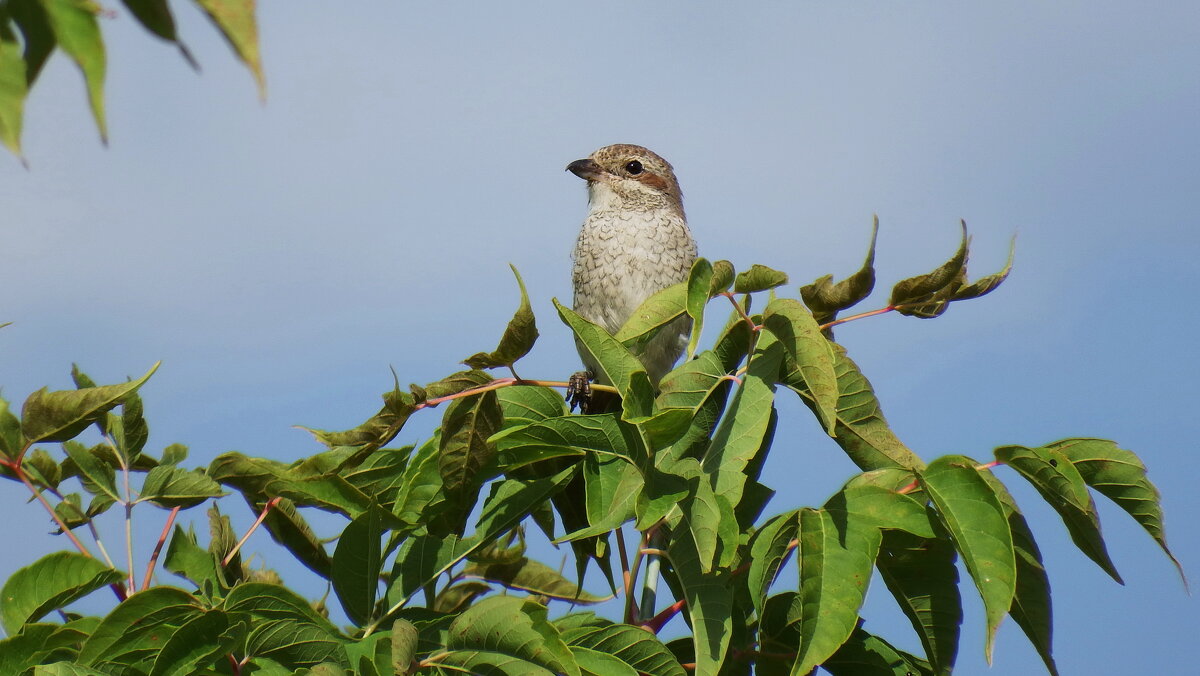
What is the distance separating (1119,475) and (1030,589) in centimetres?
32

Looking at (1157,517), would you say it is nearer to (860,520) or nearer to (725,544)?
(860,520)

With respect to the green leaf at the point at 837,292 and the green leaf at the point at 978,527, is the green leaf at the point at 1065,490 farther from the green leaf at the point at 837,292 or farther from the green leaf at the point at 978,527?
the green leaf at the point at 837,292

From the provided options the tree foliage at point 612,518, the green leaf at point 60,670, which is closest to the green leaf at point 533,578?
the tree foliage at point 612,518

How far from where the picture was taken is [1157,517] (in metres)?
2.45

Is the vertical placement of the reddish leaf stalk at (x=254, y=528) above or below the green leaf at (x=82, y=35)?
below

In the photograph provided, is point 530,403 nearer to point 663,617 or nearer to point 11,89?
point 663,617

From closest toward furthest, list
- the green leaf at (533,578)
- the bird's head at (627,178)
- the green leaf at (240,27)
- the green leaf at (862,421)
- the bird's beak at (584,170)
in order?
1. the green leaf at (240,27)
2. the green leaf at (862,421)
3. the green leaf at (533,578)
4. the bird's head at (627,178)
5. the bird's beak at (584,170)

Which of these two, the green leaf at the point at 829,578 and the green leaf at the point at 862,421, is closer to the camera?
the green leaf at the point at 829,578

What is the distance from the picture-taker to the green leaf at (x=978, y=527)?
6.98 ft

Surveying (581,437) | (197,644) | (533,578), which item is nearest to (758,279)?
(581,437)

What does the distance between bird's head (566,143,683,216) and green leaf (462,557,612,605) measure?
373 cm

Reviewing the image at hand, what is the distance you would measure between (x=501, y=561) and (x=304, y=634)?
0.86m

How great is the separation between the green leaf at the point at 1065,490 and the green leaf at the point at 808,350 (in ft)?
1.39

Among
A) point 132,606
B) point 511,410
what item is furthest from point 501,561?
point 132,606
